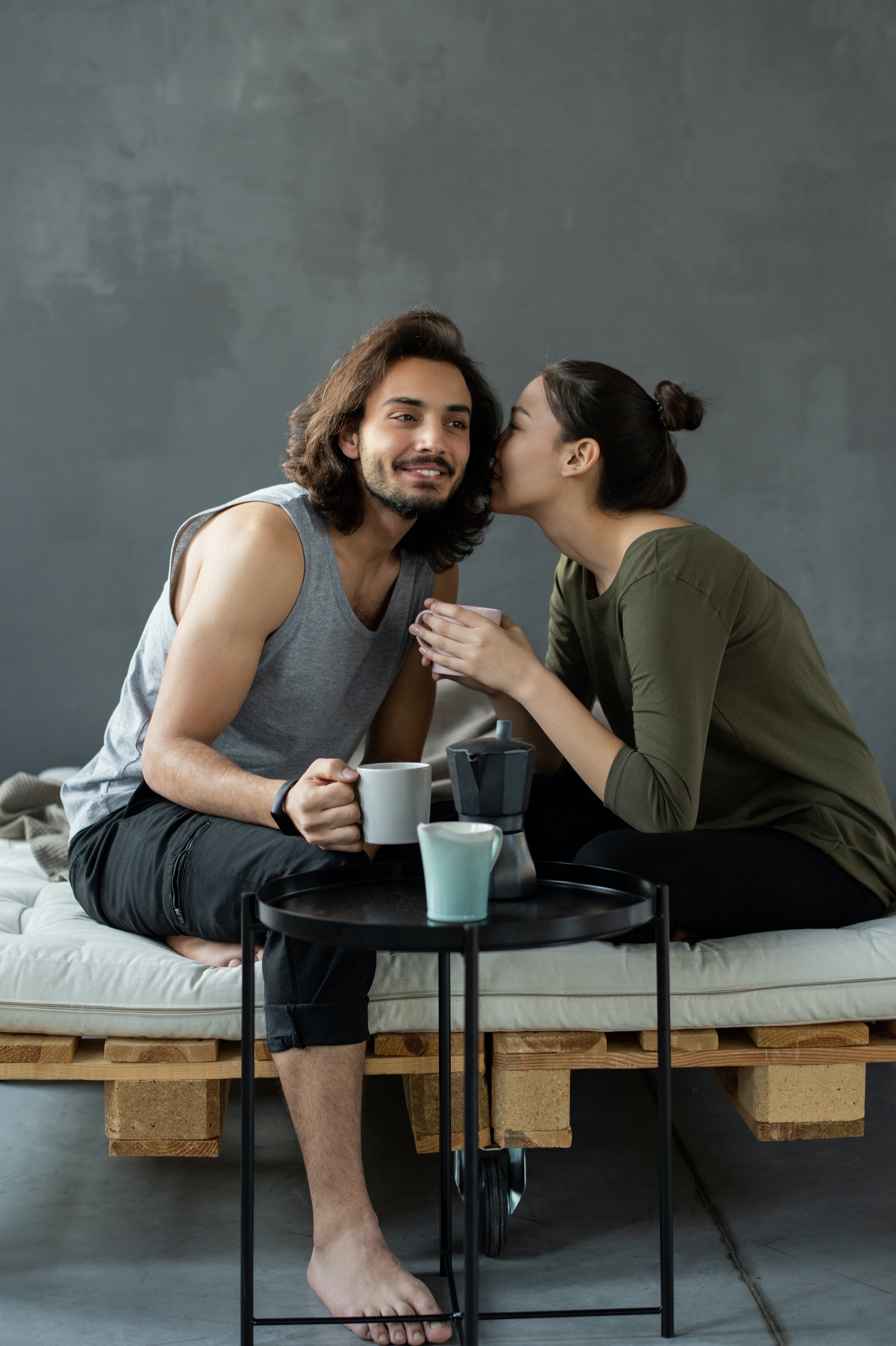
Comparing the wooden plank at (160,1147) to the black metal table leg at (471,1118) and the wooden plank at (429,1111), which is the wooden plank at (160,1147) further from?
the black metal table leg at (471,1118)


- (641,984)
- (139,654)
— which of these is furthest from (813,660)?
(139,654)

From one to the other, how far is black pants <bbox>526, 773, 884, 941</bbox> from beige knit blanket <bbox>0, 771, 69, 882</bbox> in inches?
43.8

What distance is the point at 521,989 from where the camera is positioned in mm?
1511

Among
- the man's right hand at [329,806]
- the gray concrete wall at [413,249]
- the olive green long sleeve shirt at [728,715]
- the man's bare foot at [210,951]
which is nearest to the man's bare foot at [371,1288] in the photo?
the man's bare foot at [210,951]

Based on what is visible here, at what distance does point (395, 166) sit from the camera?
10.8ft

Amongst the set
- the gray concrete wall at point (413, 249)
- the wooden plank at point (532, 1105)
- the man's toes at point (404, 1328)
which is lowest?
the man's toes at point (404, 1328)

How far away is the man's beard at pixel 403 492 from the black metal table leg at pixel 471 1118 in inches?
38.3

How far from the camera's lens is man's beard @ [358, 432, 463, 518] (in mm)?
1890

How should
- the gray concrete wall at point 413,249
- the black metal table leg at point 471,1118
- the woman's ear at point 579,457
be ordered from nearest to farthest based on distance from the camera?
the black metal table leg at point 471,1118
the woman's ear at point 579,457
the gray concrete wall at point 413,249

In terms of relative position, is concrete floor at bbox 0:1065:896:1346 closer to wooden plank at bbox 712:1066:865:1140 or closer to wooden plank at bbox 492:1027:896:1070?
wooden plank at bbox 712:1066:865:1140

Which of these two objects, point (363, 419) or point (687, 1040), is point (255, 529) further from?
point (687, 1040)

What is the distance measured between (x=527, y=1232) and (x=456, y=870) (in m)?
0.77

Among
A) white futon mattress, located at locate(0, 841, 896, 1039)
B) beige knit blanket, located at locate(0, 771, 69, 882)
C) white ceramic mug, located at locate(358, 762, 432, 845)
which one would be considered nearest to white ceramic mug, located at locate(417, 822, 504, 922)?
white ceramic mug, located at locate(358, 762, 432, 845)

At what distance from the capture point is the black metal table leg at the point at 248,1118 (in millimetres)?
1244
